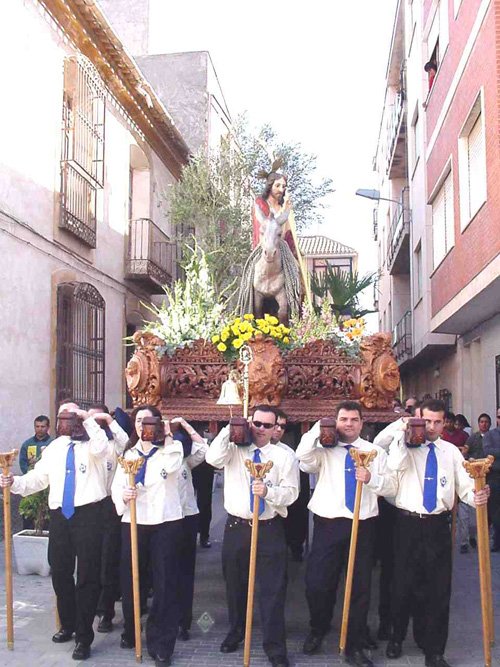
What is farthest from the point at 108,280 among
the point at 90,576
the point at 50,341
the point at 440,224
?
the point at 90,576

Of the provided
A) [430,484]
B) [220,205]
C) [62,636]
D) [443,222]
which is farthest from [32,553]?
[220,205]

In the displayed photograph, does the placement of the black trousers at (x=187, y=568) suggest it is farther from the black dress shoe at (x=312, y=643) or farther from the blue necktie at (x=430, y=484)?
the blue necktie at (x=430, y=484)

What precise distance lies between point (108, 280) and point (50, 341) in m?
3.40

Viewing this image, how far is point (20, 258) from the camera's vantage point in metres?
11.4

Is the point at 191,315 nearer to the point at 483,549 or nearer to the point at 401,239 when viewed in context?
the point at 483,549

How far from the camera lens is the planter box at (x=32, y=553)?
8258 mm

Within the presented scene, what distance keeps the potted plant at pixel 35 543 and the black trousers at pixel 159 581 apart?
2.63 m

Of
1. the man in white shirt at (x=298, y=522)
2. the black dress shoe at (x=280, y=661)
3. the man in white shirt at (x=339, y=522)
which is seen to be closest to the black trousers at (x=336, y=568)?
the man in white shirt at (x=339, y=522)

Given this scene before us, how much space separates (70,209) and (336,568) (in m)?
9.16

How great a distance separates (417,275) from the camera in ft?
64.8

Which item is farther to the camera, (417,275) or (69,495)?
(417,275)

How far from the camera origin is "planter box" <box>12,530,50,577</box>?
8258 mm

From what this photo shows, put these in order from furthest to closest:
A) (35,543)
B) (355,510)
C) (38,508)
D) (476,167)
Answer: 1. (476,167)
2. (38,508)
3. (35,543)
4. (355,510)

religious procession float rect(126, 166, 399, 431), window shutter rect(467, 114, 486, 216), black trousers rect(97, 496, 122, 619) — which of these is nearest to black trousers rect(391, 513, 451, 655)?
religious procession float rect(126, 166, 399, 431)
